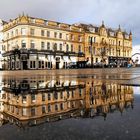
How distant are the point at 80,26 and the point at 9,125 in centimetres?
6378

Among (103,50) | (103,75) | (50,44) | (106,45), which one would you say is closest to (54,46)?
(50,44)

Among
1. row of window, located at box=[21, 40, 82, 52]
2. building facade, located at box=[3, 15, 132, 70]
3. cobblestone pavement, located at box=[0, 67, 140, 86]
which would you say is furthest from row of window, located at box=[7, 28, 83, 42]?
cobblestone pavement, located at box=[0, 67, 140, 86]

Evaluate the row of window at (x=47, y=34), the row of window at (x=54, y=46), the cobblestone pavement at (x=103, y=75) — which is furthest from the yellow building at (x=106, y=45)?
the cobblestone pavement at (x=103, y=75)

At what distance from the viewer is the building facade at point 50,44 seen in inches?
2019

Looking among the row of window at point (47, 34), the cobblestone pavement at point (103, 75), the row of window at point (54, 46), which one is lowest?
the cobblestone pavement at point (103, 75)

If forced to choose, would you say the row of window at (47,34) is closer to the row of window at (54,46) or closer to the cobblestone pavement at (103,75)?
the row of window at (54,46)

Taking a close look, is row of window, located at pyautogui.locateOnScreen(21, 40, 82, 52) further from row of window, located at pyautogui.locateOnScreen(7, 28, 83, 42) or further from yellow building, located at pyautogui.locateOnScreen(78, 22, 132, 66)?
yellow building, located at pyautogui.locateOnScreen(78, 22, 132, 66)

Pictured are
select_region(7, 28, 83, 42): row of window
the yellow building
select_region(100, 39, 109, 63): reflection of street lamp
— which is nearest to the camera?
select_region(7, 28, 83, 42): row of window

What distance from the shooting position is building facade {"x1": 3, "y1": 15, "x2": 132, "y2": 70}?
51.3 metres

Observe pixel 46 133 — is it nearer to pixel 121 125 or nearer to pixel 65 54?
pixel 121 125

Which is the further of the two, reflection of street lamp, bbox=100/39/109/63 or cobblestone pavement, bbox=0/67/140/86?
reflection of street lamp, bbox=100/39/109/63

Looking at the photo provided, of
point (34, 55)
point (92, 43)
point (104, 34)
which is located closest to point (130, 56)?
point (104, 34)

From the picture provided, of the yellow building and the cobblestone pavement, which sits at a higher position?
the yellow building

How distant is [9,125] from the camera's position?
2.68 metres
